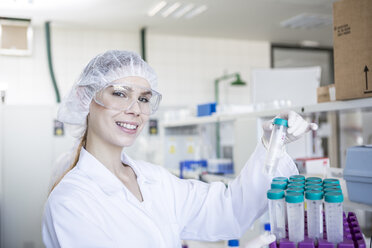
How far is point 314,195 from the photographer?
102 cm

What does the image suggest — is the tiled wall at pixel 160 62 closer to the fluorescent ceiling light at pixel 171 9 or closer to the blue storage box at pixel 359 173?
the fluorescent ceiling light at pixel 171 9

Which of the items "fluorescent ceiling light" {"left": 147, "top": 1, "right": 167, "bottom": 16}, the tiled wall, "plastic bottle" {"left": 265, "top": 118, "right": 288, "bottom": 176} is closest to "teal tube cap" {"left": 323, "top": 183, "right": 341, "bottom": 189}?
"plastic bottle" {"left": 265, "top": 118, "right": 288, "bottom": 176}

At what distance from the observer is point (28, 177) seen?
396cm

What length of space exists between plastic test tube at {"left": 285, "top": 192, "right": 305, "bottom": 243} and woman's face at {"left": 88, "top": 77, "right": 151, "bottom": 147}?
2.36 feet

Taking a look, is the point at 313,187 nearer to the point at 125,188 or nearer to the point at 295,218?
the point at 295,218

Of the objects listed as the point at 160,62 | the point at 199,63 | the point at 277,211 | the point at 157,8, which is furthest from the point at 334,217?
the point at 199,63

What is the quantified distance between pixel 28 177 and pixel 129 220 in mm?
2956

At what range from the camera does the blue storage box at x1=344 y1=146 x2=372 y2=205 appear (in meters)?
1.28

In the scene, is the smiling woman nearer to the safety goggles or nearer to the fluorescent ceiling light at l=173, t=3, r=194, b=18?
the safety goggles

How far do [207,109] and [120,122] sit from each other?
4.06ft

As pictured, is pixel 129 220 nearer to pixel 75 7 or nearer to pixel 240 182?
pixel 240 182

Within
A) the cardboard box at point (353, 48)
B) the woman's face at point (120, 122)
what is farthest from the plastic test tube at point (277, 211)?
the woman's face at point (120, 122)

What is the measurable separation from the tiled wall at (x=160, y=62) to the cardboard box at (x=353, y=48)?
3.74 metres

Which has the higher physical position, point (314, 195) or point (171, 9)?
point (171, 9)
